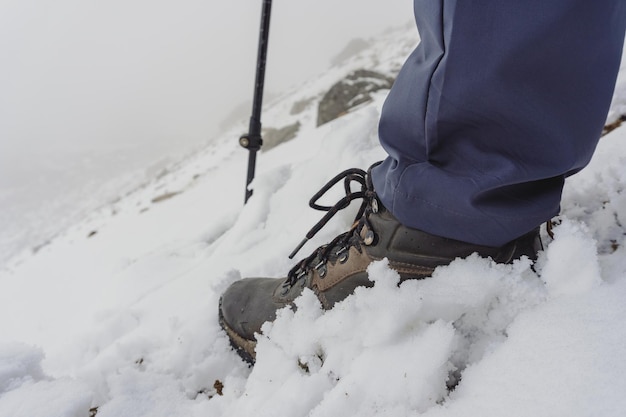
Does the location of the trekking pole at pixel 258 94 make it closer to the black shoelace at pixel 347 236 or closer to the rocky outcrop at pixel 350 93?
the black shoelace at pixel 347 236

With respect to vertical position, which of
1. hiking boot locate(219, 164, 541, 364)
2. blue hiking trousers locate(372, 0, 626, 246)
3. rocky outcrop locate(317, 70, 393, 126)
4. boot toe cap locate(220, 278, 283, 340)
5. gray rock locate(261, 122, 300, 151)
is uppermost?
blue hiking trousers locate(372, 0, 626, 246)

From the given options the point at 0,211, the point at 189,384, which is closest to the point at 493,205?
the point at 189,384

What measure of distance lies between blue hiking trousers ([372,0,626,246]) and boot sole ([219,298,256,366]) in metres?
0.59

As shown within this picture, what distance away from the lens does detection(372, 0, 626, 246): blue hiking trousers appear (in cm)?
55

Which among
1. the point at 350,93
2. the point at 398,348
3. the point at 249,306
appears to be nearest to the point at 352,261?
the point at 398,348

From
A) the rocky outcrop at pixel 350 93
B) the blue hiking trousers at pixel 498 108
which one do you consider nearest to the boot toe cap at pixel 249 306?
the blue hiking trousers at pixel 498 108

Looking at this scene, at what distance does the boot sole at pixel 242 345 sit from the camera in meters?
1.03

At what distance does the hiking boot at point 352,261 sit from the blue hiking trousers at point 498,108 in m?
0.04

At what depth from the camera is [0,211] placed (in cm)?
2884

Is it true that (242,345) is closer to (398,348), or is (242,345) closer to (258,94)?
(398,348)

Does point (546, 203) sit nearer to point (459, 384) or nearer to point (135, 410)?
point (459, 384)

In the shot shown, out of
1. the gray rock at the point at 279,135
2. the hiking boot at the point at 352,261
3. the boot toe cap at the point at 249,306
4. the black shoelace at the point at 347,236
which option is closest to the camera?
the hiking boot at the point at 352,261

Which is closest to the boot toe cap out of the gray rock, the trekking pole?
the trekking pole

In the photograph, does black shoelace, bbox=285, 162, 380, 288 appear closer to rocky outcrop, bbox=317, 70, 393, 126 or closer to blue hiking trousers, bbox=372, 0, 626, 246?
blue hiking trousers, bbox=372, 0, 626, 246
